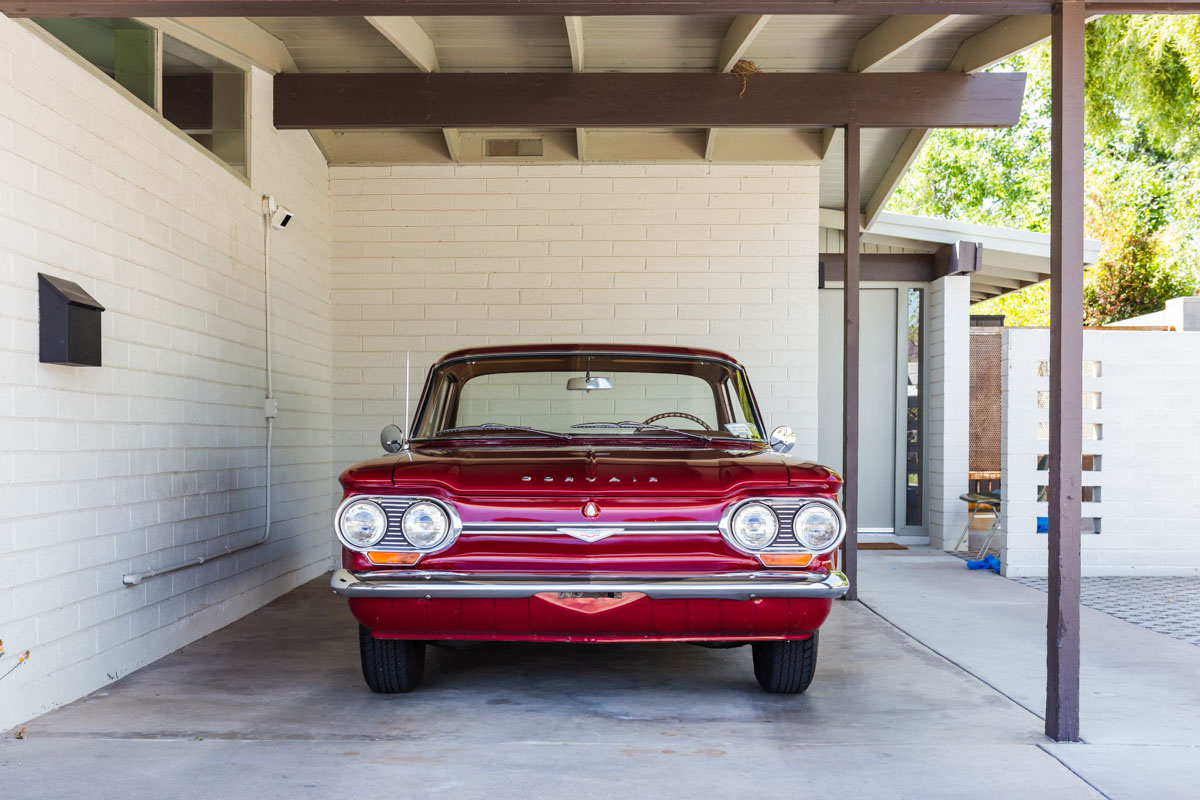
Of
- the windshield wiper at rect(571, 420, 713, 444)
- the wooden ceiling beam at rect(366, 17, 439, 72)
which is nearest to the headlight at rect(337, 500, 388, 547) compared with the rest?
the windshield wiper at rect(571, 420, 713, 444)

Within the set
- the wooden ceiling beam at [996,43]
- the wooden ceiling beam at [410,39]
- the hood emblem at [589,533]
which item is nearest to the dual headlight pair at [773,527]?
the hood emblem at [589,533]

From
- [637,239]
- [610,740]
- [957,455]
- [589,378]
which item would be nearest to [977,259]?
[957,455]

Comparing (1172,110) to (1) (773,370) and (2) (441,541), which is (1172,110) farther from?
(2) (441,541)

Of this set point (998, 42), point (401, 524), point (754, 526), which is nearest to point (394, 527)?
point (401, 524)

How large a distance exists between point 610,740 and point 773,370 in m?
5.19

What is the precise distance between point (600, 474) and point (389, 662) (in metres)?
1.25

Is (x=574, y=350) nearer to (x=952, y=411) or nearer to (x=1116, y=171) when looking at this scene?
(x=952, y=411)

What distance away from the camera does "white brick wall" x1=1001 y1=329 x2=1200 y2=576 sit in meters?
8.31

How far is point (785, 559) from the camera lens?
3926 millimetres

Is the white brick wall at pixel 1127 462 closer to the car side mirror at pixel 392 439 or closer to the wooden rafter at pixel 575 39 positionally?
the wooden rafter at pixel 575 39

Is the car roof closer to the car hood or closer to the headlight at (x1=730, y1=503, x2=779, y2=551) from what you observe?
the car hood

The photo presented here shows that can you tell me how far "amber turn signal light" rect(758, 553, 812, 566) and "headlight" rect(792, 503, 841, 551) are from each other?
0.04 metres

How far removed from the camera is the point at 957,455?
990 centimetres

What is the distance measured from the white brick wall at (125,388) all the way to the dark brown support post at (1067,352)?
3802mm
